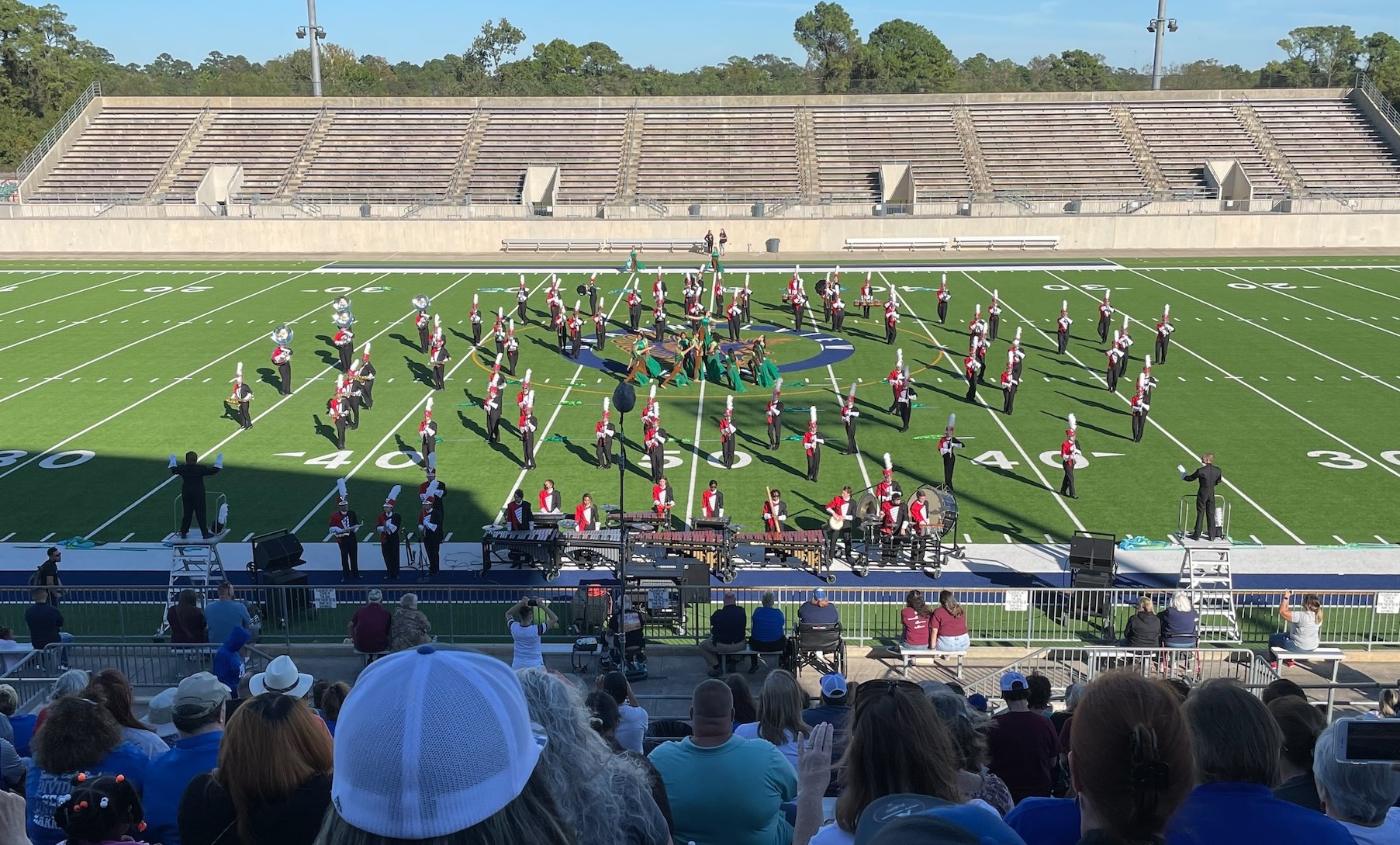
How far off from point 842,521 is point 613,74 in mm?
72123

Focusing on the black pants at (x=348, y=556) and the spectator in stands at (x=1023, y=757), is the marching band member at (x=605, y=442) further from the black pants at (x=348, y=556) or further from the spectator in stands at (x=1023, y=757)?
the spectator in stands at (x=1023, y=757)

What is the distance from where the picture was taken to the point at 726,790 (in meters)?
3.64

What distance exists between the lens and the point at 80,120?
168 ft

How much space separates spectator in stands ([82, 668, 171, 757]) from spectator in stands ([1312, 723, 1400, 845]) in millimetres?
4230

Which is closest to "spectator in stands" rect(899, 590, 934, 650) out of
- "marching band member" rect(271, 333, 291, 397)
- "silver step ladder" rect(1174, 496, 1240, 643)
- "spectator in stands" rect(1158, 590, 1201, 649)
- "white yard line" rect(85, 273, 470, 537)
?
"spectator in stands" rect(1158, 590, 1201, 649)

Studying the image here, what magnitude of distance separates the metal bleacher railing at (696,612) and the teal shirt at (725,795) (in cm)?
768

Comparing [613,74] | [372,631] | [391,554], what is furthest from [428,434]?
[613,74]

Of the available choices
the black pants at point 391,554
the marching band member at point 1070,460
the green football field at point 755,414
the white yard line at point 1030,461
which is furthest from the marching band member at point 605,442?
the marching band member at point 1070,460

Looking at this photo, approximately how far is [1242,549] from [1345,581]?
4.18ft

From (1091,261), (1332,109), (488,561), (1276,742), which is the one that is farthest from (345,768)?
(1332,109)

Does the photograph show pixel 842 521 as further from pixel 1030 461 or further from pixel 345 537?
pixel 345 537

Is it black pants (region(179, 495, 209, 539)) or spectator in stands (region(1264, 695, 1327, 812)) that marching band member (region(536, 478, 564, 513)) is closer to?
black pants (region(179, 495, 209, 539))

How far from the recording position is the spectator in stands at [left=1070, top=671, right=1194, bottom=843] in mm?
2422

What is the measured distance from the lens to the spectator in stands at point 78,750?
4.17m
